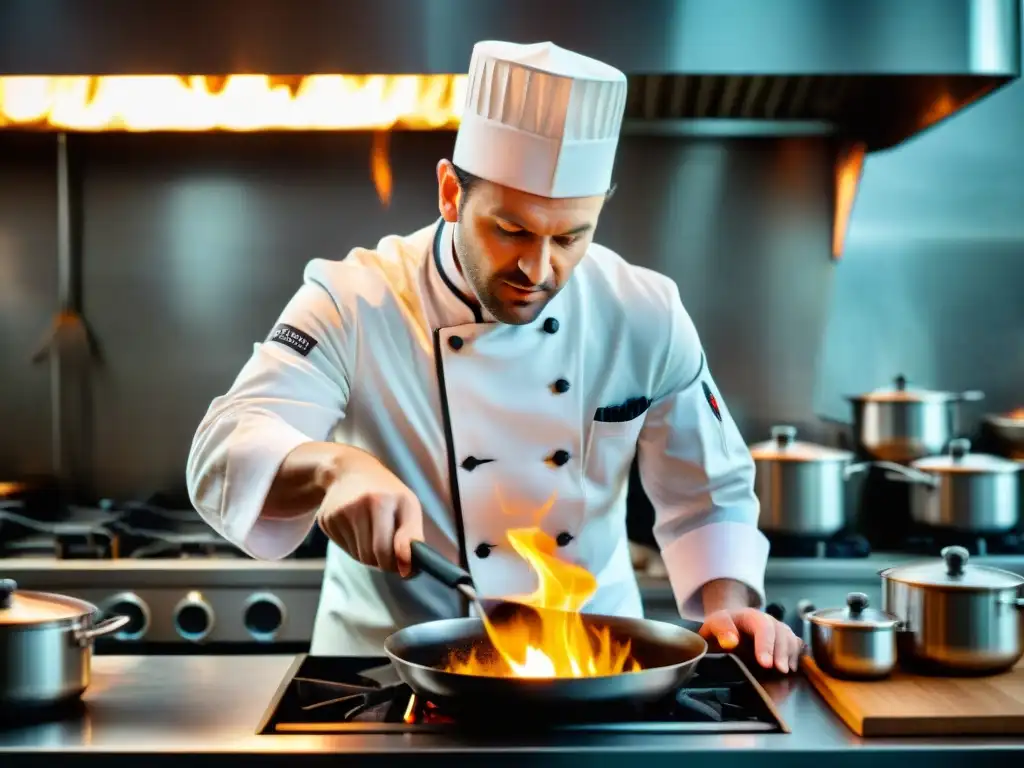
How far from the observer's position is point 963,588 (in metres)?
1.38

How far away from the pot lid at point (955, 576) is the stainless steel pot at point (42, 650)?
978mm

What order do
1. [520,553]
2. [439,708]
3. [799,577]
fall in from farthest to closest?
1. [799,577]
2. [520,553]
3. [439,708]

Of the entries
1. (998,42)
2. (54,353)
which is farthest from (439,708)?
(54,353)

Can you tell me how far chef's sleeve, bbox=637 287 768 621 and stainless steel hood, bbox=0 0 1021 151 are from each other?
25.5 inches

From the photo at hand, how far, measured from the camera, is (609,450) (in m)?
1.95

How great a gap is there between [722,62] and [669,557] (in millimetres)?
1048

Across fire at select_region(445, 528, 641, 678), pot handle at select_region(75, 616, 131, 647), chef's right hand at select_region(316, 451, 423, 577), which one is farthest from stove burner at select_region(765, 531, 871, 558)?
pot handle at select_region(75, 616, 131, 647)

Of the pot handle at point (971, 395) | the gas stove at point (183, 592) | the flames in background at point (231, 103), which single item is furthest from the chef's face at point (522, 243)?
the pot handle at point (971, 395)

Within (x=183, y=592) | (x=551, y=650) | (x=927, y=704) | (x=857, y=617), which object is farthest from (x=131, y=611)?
(x=927, y=704)

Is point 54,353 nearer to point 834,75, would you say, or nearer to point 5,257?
point 5,257

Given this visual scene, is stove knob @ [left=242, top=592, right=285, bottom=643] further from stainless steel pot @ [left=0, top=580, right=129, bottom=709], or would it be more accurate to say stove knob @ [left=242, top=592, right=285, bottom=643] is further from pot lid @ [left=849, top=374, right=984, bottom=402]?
pot lid @ [left=849, top=374, right=984, bottom=402]

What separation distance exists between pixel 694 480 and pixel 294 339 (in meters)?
0.70

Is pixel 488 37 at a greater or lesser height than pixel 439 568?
greater

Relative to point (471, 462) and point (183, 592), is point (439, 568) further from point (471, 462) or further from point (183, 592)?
point (183, 592)
